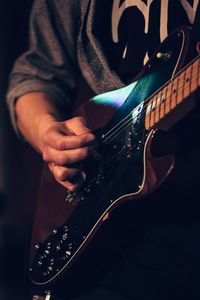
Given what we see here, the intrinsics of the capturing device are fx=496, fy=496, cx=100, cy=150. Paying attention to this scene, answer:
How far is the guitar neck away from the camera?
658 millimetres

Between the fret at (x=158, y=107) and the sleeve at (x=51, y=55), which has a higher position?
the fret at (x=158, y=107)

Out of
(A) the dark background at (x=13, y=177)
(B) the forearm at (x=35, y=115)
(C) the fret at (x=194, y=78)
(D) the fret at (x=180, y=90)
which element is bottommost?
(A) the dark background at (x=13, y=177)

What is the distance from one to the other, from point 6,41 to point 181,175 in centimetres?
132

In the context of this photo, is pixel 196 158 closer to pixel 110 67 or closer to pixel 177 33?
pixel 177 33

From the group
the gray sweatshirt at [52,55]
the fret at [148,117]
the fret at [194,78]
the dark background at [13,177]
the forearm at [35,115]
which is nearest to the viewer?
the fret at [194,78]

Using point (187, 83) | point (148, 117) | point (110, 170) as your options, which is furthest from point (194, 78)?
point (110, 170)

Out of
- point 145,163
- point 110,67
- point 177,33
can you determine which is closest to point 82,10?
point 110,67

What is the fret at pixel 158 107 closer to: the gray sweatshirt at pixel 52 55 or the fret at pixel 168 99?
the fret at pixel 168 99

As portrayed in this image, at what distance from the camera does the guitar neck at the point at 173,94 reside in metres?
0.66

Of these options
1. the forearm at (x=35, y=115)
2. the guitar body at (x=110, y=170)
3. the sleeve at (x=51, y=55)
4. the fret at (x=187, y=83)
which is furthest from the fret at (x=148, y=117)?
the sleeve at (x=51, y=55)

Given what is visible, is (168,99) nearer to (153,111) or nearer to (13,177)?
(153,111)

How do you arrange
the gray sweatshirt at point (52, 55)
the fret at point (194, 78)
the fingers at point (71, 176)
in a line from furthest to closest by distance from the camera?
the gray sweatshirt at point (52, 55), the fingers at point (71, 176), the fret at point (194, 78)

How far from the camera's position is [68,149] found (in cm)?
84

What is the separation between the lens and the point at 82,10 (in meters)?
1.04
